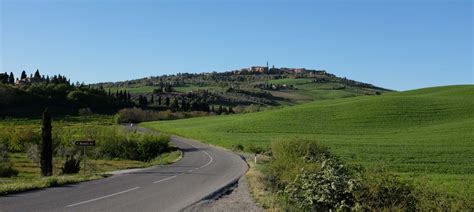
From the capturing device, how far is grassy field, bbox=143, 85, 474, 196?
3588cm

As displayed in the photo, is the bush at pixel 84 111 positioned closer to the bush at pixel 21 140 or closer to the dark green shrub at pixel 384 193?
the bush at pixel 21 140

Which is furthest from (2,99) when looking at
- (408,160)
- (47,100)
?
(408,160)

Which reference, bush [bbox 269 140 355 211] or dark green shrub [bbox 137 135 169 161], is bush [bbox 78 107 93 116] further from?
bush [bbox 269 140 355 211]

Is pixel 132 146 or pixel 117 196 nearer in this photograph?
pixel 117 196

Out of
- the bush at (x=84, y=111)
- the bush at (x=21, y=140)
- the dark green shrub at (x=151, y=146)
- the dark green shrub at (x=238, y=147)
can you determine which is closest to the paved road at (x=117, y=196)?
the dark green shrub at (x=238, y=147)

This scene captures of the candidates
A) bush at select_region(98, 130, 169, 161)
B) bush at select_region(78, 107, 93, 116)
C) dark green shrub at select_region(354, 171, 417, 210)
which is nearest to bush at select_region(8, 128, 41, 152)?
bush at select_region(98, 130, 169, 161)

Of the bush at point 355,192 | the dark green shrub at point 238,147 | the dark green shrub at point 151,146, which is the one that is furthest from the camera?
the dark green shrub at point 151,146

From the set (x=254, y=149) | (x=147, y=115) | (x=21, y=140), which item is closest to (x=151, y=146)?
(x=254, y=149)

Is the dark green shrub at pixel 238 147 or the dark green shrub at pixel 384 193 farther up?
the dark green shrub at pixel 384 193

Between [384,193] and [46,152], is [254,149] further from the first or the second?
[384,193]

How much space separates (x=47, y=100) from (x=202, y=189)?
122 metres

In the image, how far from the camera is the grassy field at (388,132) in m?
35.9

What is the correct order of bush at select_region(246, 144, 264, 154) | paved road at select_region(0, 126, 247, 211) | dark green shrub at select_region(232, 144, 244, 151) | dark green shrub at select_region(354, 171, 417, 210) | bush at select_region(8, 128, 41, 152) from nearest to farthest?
dark green shrub at select_region(354, 171, 417, 210)
paved road at select_region(0, 126, 247, 211)
bush at select_region(246, 144, 264, 154)
dark green shrub at select_region(232, 144, 244, 151)
bush at select_region(8, 128, 41, 152)

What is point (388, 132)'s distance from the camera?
62.2 meters
